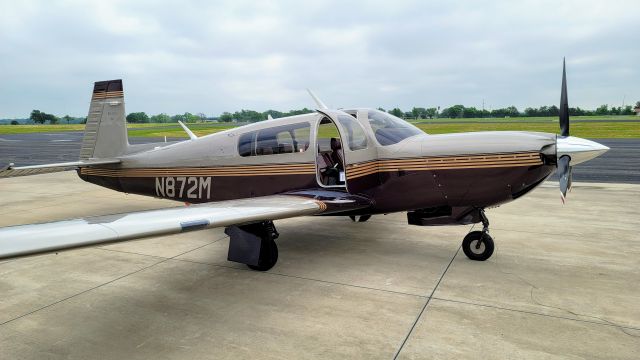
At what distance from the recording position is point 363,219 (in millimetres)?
7867

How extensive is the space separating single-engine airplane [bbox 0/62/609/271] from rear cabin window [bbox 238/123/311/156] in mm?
16

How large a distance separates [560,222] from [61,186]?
14.5m

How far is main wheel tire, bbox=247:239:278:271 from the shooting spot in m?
5.35

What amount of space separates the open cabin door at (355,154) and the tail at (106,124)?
4648mm

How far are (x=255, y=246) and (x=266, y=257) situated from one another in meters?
0.21

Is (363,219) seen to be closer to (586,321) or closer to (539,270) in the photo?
(539,270)

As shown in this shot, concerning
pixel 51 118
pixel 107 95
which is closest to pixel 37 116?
pixel 51 118

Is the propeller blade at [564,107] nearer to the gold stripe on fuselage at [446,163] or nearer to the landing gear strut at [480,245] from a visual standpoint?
the gold stripe on fuselage at [446,163]

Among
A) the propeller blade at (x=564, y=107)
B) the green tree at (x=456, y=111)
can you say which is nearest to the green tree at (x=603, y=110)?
the green tree at (x=456, y=111)

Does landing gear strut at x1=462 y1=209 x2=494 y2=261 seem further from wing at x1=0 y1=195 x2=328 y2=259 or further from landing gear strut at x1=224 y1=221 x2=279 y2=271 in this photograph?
landing gear strut at x1=224 y1=221 x2=279 y2=271

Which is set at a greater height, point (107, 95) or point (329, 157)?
point (107, 95)

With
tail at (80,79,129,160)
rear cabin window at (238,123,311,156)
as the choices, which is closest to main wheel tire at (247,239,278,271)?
rear cabin window at (238,123,311,156)

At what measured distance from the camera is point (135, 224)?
362 cm

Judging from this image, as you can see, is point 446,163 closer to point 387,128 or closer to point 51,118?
point 387,128
